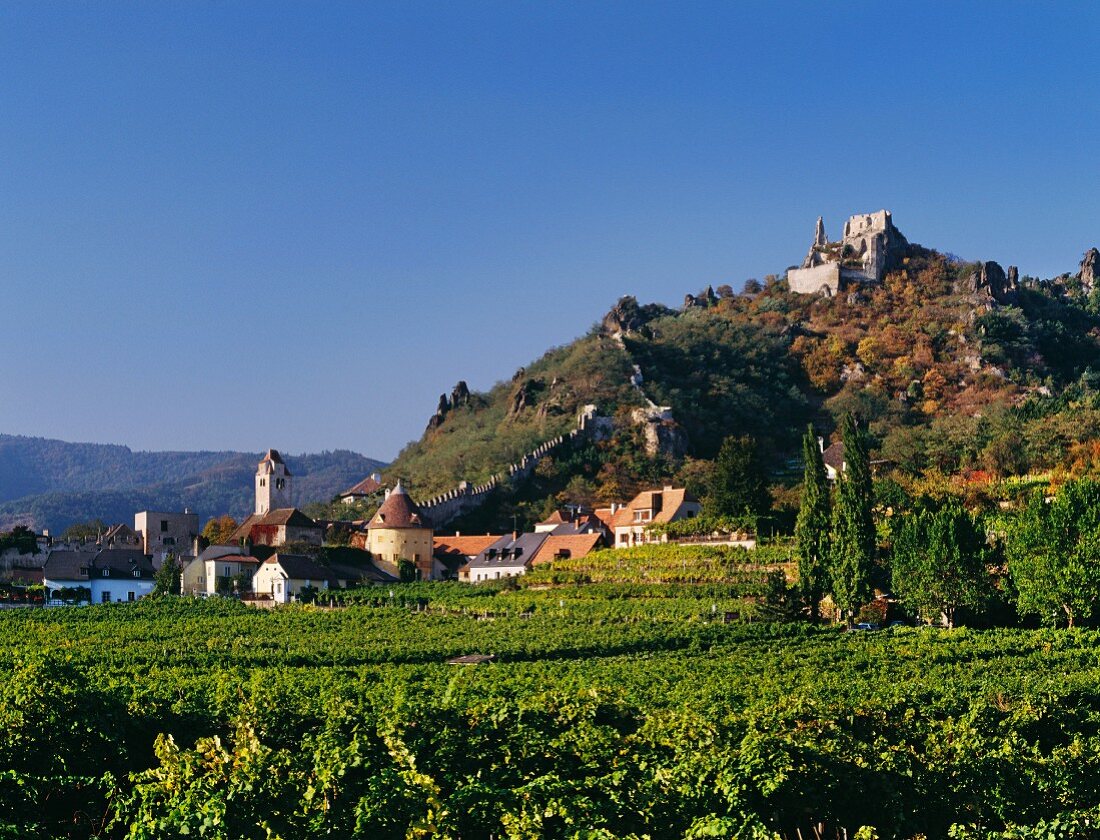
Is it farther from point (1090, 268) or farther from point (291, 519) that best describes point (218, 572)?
point (1090, 268)

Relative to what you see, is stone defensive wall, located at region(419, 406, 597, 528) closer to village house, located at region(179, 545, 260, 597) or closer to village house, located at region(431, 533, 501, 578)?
village house, located at region(431, 533, 501, 578)

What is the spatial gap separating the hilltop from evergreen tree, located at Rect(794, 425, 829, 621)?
22.6 m

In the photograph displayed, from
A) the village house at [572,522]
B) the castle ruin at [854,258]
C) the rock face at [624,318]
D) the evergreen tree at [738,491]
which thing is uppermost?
the castle ruin at [854,258]

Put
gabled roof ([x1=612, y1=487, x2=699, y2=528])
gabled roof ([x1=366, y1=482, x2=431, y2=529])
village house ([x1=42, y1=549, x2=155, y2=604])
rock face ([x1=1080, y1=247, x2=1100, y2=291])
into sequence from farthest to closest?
rock face ([x1=1080, y1=247, x2=1100, y2=291]), gabled roof ([x1=366, y1=482, x2=431, y2=529]), village house ([x1=42, y1=549, x2=155, y2=604]), gabled roof ([x1=612, y1=487, x2=699, y2=528])

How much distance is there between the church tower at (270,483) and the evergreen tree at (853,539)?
2485 inches

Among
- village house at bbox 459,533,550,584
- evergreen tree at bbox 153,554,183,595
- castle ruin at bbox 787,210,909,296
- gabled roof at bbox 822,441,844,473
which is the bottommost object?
evergreen tree at bbox 153,554,183,595

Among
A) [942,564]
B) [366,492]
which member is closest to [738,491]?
[942,564]

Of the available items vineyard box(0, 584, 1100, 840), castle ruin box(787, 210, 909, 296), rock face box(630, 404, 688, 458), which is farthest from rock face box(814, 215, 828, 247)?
vineyard box(0, 584, 1100, 840)

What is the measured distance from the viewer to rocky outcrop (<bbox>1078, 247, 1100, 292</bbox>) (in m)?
169

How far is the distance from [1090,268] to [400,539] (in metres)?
119

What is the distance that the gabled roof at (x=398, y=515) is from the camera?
8625 centimetres

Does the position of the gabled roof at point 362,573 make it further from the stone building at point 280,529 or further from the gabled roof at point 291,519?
the gabled roof at point 291,519

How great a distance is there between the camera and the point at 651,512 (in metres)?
77.6

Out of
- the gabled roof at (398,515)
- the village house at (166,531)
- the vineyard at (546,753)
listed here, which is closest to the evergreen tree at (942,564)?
the vineyard at (546,753)
